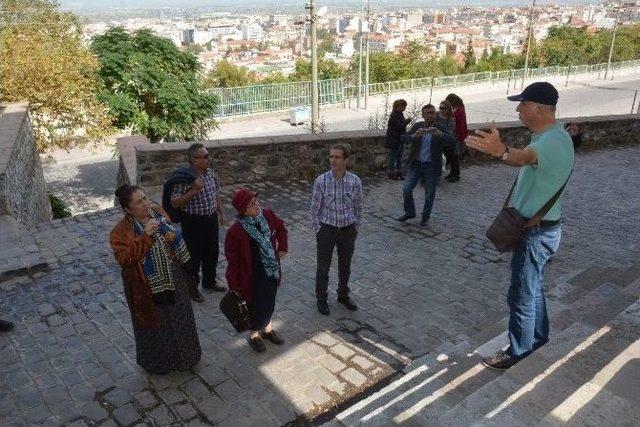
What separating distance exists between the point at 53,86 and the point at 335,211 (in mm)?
11315

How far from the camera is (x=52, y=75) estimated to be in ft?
41.7

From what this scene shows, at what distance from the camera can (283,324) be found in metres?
4.76

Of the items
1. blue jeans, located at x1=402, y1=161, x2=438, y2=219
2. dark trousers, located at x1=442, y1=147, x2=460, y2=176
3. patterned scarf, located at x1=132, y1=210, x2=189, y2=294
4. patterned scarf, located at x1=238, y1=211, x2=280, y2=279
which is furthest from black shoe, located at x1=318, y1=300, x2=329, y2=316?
dark trousers, located at x1=442, y1=147, x2=460, y2=176

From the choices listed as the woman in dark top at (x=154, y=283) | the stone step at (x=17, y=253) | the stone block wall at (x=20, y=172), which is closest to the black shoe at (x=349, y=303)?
the woman in dark top at (x=154, y=283)

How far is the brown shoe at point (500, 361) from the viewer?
3.51 m

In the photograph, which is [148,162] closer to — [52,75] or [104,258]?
[104,258]

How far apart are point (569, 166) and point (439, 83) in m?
39.1

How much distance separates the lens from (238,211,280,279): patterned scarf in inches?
156

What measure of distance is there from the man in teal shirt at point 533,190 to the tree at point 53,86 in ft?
41.9

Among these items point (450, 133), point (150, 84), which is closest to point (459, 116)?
point (450, 133)

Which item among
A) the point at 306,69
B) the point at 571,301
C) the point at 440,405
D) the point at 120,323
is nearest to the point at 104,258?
the point at 120,323

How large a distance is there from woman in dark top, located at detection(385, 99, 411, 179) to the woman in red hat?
5166mm

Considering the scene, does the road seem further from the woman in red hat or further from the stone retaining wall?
the woman in red hat

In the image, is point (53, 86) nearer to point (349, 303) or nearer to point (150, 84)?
point (150, 84)
